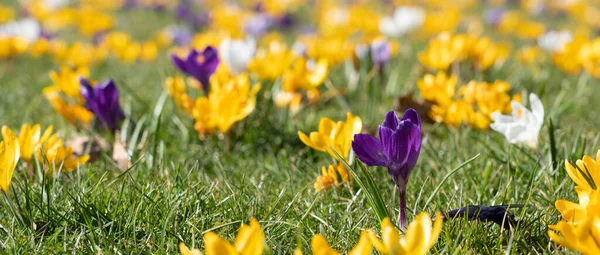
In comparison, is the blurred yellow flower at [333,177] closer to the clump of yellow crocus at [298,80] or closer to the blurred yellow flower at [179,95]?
the blurred yellow flower at [179,95]

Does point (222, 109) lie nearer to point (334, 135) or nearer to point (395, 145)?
point (334, 135)

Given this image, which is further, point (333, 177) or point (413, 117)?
point (333, 177)

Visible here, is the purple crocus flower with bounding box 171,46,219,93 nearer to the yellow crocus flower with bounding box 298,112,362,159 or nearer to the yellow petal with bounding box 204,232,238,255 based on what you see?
the yellow crocus flower with bounding box 298,112,362,159

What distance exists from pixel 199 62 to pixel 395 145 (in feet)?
5.05

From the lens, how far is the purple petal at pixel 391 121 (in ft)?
4.88

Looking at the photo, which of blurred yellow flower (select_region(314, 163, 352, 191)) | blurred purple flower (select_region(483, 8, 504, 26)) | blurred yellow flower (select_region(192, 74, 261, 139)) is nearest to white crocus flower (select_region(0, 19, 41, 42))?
blurred yellow flower (select_region(192, 74, 261, 139))

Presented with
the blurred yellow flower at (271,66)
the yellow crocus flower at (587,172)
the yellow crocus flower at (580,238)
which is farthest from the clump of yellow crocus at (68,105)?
the yellow crocus flower at (580,238)

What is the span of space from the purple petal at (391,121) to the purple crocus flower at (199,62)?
1.47m

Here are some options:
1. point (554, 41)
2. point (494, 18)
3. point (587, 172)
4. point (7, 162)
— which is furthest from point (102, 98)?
point (494, 18)

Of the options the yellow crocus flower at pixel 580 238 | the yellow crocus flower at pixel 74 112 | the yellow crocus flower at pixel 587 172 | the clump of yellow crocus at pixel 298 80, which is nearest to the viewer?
the yellow crocus flower at pixel 580 238

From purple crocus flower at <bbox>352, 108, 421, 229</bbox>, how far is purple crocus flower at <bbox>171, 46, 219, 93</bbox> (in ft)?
4.82

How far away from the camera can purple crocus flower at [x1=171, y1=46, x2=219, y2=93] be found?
110 inches

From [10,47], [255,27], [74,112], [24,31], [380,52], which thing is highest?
[74,112]

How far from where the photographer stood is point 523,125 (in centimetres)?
192
